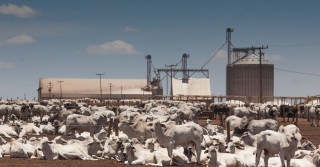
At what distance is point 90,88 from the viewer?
391 feet

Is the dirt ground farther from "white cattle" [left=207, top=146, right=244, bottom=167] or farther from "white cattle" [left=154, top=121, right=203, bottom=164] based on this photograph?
"white cattle" [left=207, top=146, right=244, bottom=167]

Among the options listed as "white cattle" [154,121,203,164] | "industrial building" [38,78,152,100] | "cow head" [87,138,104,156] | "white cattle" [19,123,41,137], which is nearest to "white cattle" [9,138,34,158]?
"cow head" [87,138,104,156]

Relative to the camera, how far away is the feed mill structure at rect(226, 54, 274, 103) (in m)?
91.4

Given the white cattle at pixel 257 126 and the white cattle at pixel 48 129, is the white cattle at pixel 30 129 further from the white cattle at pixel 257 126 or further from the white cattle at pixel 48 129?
the white cattle at pixel 257 126

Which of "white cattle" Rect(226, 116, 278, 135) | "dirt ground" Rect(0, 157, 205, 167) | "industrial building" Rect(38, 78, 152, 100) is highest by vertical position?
"industrial building" Rect(38, 78, 152, 100)

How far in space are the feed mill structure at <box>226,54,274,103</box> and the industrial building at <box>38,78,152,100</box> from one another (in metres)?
26.9

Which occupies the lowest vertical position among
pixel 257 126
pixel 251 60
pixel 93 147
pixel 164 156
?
pixel 164 156

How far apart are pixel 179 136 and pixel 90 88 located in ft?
342

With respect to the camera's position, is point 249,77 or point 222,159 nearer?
point 222,159

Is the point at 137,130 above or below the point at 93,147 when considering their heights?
above

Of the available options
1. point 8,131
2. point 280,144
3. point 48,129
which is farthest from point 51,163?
point 48,129

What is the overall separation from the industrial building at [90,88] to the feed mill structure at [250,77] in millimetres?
26851

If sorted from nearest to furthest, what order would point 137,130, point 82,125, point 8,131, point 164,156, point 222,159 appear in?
point 222,159
point 164,156
point 137,130
point 82,125
point 8,131

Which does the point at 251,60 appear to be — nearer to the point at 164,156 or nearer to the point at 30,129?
the point at 30,129
